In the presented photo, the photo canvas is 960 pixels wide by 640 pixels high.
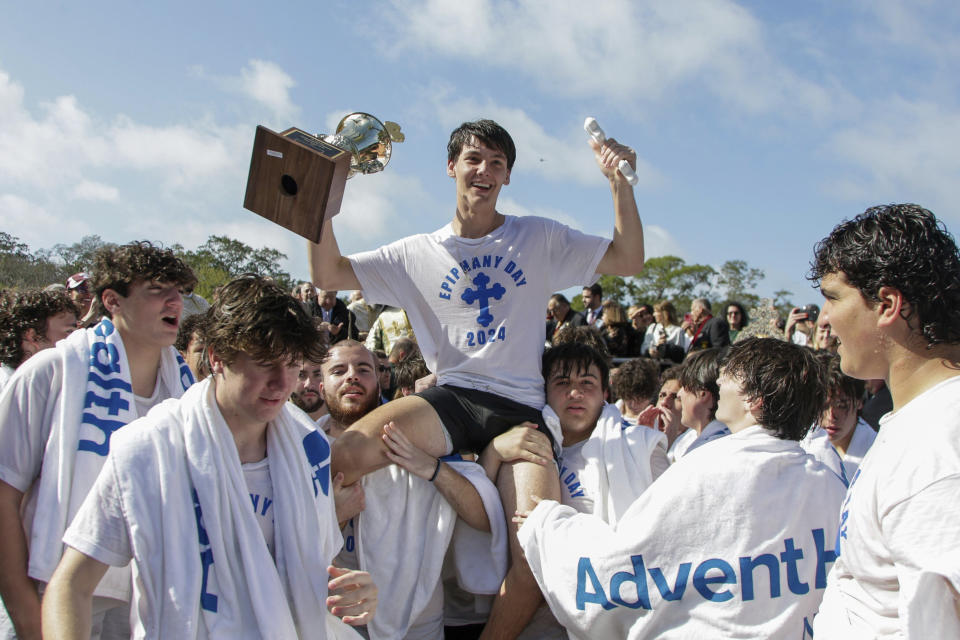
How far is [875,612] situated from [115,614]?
103 inches

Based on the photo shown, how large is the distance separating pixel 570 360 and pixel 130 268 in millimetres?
2131

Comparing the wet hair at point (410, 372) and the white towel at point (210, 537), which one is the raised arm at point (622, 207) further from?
the white towel at point (210, 537)

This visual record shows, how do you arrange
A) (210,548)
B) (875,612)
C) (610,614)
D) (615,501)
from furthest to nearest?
(615,501) → (610,614) → (210,548) → (875,612)

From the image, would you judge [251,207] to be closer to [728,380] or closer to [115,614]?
[115,614]

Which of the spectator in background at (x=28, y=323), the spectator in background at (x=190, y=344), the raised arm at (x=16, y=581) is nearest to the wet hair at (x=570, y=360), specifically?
the spectator in background at (x=190, y=344)

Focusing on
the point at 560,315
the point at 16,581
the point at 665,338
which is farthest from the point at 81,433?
the point at 665,338

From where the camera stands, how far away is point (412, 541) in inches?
131

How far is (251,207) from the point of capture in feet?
10.5

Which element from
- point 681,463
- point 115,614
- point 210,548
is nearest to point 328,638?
point 210,548

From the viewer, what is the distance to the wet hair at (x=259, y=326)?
7.21 feet

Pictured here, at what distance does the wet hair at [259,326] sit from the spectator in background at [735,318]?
778cm

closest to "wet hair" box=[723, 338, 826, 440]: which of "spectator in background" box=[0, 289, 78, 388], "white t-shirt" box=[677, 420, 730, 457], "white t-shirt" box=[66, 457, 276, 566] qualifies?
"white t-shirt" box=[677, 420, 730, 457]

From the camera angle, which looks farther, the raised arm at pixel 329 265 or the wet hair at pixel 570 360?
the wet hair at pixel 570 360

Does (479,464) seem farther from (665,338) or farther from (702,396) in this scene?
(665,338)
